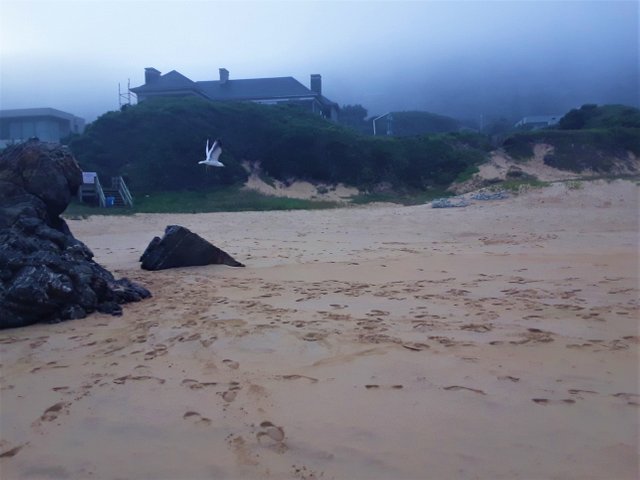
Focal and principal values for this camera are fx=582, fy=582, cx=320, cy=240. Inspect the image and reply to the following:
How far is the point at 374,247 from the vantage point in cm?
1162

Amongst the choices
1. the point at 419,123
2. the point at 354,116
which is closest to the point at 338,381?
the point at 419,123

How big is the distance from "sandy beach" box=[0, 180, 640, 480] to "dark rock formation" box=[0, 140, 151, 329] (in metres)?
0.24

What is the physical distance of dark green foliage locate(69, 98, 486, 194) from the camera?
29.6 m

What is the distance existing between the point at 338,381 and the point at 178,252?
5.41 meters

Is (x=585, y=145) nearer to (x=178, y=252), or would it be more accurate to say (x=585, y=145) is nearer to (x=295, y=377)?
(x=178, y=252)

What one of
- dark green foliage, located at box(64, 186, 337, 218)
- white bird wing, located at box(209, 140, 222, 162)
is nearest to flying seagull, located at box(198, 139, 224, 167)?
white bird wing, located at box(209, 140, 222, 162)

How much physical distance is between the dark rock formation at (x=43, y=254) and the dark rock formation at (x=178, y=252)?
1.43 metres

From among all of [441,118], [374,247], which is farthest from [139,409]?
[441,118]

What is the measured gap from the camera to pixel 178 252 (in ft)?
28.3

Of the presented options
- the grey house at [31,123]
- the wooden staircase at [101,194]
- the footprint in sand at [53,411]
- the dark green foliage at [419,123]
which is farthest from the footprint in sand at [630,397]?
the dark green foliage at [419,123]

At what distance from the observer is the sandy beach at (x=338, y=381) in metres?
2.85

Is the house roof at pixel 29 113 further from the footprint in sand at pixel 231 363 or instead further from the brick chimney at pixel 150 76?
the footprint in sand at pixel 231 363

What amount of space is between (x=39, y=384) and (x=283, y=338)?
5.82 feet

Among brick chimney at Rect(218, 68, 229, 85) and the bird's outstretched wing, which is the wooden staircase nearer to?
the bird's outstretched wing
